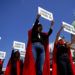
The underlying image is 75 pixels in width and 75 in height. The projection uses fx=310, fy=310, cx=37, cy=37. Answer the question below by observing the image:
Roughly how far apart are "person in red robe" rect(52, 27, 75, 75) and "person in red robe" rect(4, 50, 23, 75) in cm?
98

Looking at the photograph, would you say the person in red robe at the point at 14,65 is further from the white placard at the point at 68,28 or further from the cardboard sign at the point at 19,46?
the white placard at the point at 68,28

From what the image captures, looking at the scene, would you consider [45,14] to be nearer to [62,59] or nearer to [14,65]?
[62,59]

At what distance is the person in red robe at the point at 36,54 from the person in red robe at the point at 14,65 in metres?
0.69

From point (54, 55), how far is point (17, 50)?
1.03 m

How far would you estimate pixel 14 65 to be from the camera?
7129 mm

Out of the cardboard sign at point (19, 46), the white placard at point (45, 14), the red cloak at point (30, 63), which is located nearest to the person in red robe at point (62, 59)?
the red cloak at point (30, 63)

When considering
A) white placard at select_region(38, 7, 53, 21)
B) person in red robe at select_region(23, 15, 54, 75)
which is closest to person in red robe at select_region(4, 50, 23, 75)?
person in red robe at select_region(23, 15, 54, 75)

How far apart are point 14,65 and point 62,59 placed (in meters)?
1.31

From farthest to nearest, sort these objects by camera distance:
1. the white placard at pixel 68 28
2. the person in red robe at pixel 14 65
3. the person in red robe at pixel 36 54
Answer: the person in red robe at pixel 14 65 → the white placard at pixel 68 28 → the person in red robe at pixel 36 54

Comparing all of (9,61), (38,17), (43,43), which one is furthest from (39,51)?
(9,61)

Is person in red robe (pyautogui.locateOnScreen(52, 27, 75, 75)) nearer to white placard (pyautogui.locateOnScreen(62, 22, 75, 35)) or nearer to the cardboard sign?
white placard (pyautogui.locateOnScreen(62, 22, 75, 35))

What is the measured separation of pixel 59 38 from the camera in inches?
266

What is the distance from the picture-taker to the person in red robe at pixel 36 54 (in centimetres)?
624

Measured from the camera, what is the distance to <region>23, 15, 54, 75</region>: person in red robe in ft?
20.5
